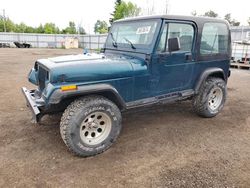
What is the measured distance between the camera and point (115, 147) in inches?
141

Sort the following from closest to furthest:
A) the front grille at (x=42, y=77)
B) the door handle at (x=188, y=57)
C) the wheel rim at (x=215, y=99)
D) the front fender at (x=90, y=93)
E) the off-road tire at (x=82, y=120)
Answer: the front fender at (x=90, y=93), the off-road tire at (x=82, y=120), the front grille at (x=42, y=77), the door handle at (x=188, y=57), the wheel rim at (x=215, y=99)

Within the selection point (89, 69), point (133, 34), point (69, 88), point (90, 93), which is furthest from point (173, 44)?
point (69, 88)

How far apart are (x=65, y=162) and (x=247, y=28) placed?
702 inches

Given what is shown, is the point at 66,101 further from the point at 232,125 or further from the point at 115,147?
the point at 232,125

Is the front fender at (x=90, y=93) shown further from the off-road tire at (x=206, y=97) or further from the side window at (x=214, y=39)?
the side window at (x=214, y=39)

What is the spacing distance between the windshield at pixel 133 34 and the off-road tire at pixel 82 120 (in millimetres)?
1248

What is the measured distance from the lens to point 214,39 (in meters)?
4.60

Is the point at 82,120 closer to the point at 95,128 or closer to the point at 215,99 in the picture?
the point at 95,128

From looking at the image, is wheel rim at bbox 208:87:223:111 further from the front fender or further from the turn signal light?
the turn signal light

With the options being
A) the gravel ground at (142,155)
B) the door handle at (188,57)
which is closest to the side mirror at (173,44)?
the door handle at (188,57)

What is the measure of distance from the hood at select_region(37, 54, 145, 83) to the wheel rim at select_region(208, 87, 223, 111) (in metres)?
2.09

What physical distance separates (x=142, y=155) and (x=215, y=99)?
2.54 metres

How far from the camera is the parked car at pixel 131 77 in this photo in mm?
3139

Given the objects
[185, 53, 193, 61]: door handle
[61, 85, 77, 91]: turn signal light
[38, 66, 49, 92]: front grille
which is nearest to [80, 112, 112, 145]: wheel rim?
[61, 85, 77, 91]: turn signal light
